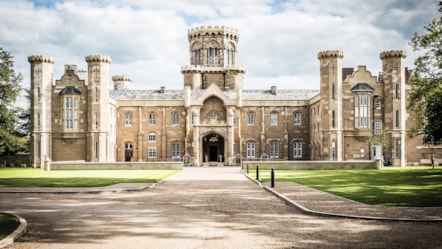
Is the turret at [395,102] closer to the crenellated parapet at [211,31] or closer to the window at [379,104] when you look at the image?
the window at [379,104]

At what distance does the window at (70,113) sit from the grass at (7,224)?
43.5 metres

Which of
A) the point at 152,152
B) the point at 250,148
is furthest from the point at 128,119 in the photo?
the point at 250,148

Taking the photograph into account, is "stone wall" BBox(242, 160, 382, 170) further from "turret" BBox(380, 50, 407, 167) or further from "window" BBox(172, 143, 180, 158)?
"window" BBox(172, 143, 180, 158)

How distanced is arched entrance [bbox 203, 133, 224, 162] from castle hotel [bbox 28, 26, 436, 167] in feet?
0.43

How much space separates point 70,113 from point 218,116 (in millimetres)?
18036

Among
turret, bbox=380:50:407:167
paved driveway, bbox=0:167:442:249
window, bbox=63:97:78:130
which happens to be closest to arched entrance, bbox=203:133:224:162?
window, bbox=63:97:78:130

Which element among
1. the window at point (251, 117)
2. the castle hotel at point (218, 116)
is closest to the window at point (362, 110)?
the castle hotel at point (218, 116)

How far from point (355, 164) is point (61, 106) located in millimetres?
33498

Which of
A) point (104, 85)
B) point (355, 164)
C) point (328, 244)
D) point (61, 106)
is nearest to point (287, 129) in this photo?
point (355, 164)

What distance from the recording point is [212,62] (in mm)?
70375

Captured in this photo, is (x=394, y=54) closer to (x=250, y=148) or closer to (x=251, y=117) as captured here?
(x=251, y=117)

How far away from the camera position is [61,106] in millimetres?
57969

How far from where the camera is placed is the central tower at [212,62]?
6950 cm

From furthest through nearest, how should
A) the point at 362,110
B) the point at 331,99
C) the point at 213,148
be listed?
the point at 213,148 < the point at 362,110 < the point at 331,99
